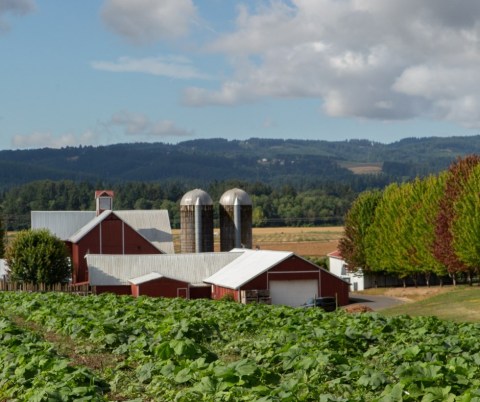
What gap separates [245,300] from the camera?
184 feet

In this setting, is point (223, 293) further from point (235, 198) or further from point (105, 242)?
point (235, 198)

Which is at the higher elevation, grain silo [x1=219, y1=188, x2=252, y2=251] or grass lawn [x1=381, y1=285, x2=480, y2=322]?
grain silo [x1=219, y1=188, x2=252, y2=251]

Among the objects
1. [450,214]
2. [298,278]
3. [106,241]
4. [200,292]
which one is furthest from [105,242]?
[450,214]

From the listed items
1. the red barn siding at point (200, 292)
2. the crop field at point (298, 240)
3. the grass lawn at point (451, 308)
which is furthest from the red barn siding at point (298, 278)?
the crop field at point (298, 240)

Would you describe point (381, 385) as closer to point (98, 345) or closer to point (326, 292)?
point (98, 345)

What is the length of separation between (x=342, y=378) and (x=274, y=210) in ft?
608

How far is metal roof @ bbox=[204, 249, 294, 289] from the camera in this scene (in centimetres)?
5750

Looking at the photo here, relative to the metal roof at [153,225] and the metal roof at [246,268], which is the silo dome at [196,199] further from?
the metal roof at [246,268]

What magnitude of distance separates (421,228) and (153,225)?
25.2 meters

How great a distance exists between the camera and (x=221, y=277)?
2393 inches

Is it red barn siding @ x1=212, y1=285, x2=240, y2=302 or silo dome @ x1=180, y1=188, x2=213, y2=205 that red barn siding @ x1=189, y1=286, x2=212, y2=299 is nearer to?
red barn siding @ x1=212, y1=285, x2=240, y2=302

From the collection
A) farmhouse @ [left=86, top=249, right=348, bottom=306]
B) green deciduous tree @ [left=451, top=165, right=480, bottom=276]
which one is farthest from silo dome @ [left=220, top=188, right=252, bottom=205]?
green deciduous tree @ [left=451, top=165, right=480, bottom=276]

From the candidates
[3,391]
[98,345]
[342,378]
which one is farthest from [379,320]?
[3,391]

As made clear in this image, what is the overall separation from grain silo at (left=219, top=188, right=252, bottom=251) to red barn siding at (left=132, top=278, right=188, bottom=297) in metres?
13.8
